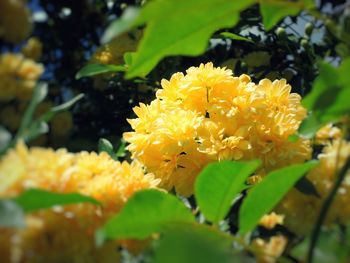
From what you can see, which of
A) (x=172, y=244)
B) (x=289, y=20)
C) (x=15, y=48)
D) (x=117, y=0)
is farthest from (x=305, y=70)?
(x=172, y=244)

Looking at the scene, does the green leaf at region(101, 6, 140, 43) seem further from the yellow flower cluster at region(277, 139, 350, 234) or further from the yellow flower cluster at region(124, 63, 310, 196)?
the yellow flower cluster at region(124, 63, 310, 196)

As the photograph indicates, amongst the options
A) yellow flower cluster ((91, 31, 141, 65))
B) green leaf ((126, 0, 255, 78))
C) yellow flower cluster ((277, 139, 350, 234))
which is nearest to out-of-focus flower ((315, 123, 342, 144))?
yellow flower cluster ((277, 139, 350, 234))

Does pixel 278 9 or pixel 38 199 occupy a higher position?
pixel 278 9

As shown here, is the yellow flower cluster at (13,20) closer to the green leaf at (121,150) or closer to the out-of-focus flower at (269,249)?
the out-of-focus flower at (269,249)

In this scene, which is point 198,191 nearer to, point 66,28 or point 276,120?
point 276,120

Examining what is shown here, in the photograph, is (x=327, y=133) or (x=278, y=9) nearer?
(x=278, y=9)

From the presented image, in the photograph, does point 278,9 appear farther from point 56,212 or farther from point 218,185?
point 56,212

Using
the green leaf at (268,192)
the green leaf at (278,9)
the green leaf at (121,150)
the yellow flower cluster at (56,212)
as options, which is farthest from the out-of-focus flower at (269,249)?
the green leaf at (121,150)

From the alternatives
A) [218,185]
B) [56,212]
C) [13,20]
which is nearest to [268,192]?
[218,185]
